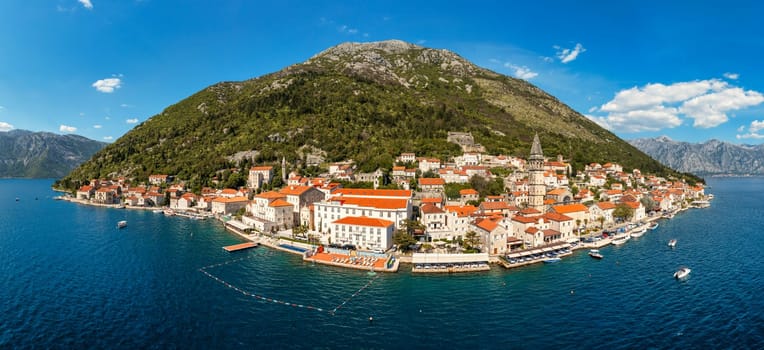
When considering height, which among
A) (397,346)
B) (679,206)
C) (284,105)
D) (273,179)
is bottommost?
(397,346)

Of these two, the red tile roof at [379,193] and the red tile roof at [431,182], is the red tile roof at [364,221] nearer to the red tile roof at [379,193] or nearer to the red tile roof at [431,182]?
the red tile roof at [379,193]

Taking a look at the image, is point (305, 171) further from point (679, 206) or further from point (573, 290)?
point (679, 206)

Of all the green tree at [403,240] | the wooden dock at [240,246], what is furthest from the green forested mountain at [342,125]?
the wooden dock at [240,246]

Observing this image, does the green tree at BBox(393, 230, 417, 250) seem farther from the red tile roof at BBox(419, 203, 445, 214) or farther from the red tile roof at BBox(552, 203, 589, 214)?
the red tile roof at BBox(552, 203, 589, 214)

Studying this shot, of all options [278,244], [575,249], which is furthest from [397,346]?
[575,249]

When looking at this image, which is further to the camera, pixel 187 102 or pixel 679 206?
pixel 187 102

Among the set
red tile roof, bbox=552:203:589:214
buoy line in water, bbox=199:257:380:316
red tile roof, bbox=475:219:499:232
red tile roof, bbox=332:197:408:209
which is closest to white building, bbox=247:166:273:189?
red tile roof, bbox=332:197:408:209
